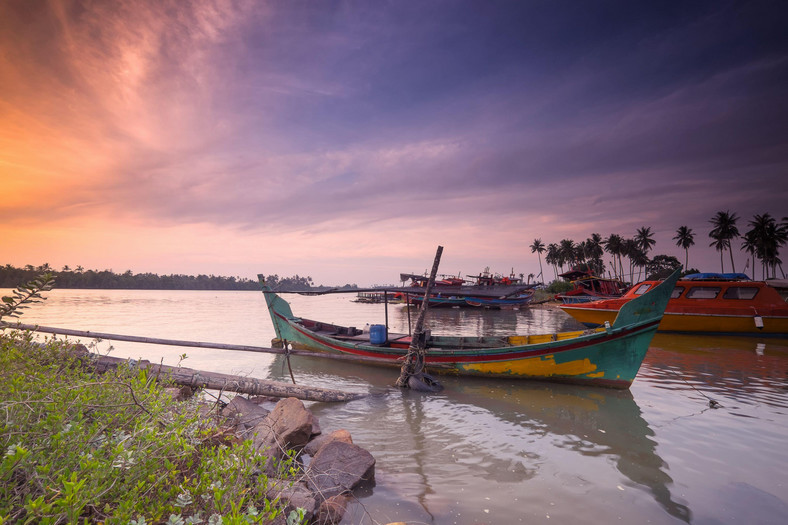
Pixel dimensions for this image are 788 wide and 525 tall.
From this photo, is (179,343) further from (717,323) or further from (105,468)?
(717,323)

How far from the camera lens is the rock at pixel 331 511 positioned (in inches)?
152

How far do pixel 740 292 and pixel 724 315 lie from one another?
4.91 feet

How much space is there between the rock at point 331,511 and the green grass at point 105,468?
77 centimetres

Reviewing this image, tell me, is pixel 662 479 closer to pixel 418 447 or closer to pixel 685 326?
pixel 418 447

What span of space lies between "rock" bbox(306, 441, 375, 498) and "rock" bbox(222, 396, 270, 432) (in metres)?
1.50

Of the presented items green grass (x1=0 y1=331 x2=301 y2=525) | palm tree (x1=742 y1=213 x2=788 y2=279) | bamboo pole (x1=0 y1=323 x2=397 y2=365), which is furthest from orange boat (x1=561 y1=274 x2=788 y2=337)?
palm tree (x1=742 y1=213 x2=788 y2=279)

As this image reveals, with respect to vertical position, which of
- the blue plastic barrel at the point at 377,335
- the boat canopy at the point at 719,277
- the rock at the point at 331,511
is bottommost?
the rock at the point at 331,511

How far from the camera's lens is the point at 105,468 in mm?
2391

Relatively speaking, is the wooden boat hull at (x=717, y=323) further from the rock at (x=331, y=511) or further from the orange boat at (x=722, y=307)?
the rock at (x=331, y=511)

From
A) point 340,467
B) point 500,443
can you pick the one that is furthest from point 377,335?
point 340,467

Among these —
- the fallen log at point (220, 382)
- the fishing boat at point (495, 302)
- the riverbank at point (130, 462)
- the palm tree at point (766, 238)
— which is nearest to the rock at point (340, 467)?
the riverbank at point (130, 462)

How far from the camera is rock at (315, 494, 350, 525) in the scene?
3.85 m

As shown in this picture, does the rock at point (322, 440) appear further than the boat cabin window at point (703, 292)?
No

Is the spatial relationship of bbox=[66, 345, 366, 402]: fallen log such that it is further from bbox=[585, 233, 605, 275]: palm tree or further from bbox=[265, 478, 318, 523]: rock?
bbox=[585, 233, 605, 275]: palm tree
